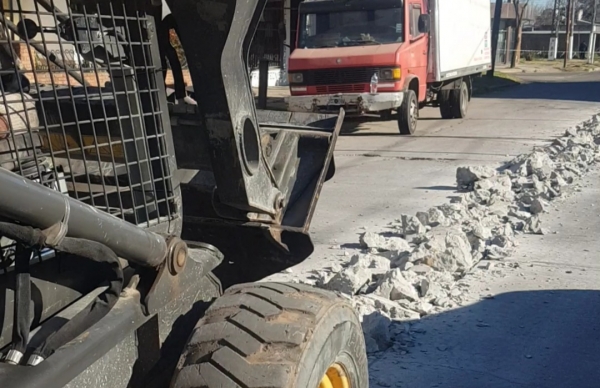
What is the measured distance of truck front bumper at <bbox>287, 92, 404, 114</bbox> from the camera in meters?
14.8

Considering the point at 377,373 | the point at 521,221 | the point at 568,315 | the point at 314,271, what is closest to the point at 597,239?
the point at 521,221

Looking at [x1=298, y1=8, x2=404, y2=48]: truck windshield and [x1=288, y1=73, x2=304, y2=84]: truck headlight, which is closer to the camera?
[x1=298, y1=8, x2=404, y2=48]: truck windshield

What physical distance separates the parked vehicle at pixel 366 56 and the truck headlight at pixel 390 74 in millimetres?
20

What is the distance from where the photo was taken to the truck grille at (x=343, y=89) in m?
15.0

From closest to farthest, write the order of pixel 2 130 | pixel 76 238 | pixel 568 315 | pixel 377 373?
1. pixel 76 238
2. pixel 2 130
3. pixel 377 373
4. pixel 568 315

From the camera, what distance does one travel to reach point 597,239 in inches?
272

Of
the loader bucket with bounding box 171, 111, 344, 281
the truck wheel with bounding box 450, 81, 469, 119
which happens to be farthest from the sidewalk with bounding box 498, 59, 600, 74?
the loader bucket with bounding box 171, 111, 344, 281

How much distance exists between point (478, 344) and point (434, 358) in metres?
0.37

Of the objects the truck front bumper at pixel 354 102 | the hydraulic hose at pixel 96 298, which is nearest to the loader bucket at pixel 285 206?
the hydraulic hose at pixel 96 298

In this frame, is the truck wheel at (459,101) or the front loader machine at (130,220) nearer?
the front loader machine at (130,220)

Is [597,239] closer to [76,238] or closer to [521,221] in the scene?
[521,221]

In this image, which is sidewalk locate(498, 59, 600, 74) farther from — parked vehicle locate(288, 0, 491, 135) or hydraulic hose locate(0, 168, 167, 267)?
hydraulic hose locate(0, 168, 167, 267)

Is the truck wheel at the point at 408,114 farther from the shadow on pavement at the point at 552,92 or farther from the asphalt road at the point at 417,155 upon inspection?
the shadow on pavement at the point at 552,92

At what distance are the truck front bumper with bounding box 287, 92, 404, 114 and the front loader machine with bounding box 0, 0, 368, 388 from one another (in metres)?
12.1
